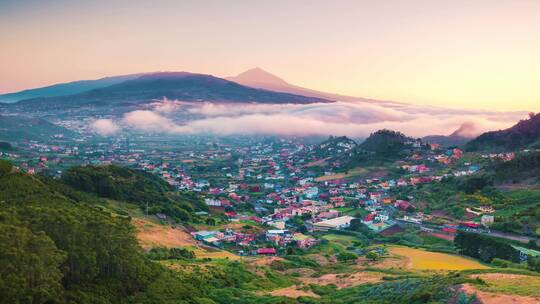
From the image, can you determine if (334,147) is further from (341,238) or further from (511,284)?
(511,284)

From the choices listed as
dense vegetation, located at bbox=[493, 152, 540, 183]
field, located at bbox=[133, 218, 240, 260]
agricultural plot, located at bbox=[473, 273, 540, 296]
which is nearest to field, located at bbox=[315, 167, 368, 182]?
dense vegetation, located at bbox=[493, 152, 540, 183]

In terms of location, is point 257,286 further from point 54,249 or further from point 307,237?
point 307,237

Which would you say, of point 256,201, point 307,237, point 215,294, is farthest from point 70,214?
point 256,201

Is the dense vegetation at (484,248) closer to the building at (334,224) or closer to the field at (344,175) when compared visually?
the building at (334,224)

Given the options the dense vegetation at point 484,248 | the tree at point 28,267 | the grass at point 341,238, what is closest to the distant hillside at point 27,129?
the grass at point 341,238

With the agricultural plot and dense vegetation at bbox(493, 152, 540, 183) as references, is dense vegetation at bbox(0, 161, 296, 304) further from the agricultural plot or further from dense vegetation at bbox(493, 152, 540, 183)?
dense vegetation at bbox(493, 152, 540, 183)

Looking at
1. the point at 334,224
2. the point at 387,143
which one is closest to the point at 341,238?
the point at 334,224
